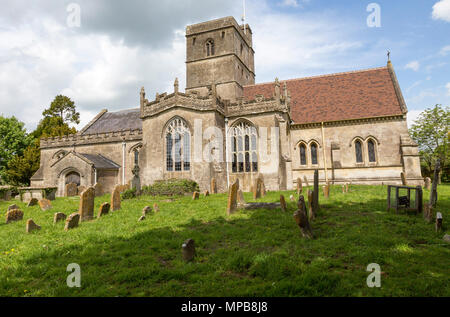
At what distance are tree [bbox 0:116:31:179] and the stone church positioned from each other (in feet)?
32.2

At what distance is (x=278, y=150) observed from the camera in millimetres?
20609

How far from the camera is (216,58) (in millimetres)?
27906

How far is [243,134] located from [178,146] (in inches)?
203

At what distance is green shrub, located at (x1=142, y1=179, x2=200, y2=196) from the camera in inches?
727

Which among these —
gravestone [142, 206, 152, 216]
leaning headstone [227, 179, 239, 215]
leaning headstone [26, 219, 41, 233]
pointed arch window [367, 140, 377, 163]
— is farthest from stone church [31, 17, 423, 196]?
leaning headstone [26, 219, 41, 233]

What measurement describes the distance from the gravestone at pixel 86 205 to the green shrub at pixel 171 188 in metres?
8.18

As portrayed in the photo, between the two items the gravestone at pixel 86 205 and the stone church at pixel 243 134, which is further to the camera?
the stone church at pixel 243 134

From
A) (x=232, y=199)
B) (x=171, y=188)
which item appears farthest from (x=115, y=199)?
(x=171, y=188)

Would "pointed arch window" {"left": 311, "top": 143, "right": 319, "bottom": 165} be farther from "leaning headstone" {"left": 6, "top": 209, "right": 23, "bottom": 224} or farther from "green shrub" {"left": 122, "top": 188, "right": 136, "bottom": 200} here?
"leaning headstone" {"left": 6, "top": 209, "right": 23, "bottom": 224}

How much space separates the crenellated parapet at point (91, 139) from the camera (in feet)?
92.0

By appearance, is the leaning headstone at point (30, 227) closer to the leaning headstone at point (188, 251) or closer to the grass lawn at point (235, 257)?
the grass lawn at point (235, 257)

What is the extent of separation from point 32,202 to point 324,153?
20.7 metres

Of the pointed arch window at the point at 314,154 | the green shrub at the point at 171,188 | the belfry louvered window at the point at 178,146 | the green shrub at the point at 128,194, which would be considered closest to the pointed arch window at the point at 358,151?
the pointed arch window at the point at 314,154
